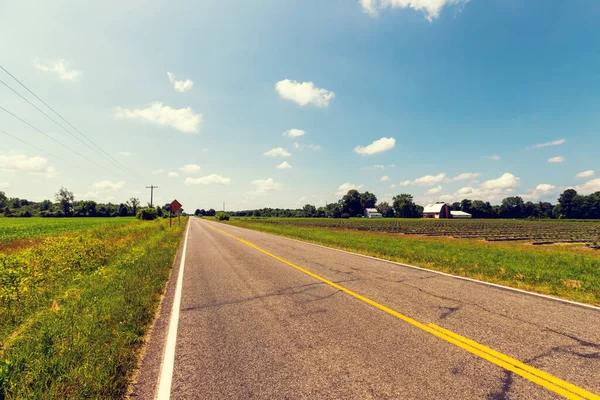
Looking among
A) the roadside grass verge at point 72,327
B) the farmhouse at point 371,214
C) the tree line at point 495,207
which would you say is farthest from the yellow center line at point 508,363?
the farmhouse at point 371,214

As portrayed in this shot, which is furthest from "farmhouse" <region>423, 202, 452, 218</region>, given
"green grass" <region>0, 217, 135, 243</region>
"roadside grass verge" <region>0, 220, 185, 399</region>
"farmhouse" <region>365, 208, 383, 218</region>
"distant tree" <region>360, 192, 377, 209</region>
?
"roadside grass verge" <region>0, 220, 185, 399</region>

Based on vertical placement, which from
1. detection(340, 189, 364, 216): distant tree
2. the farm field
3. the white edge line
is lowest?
the farm field

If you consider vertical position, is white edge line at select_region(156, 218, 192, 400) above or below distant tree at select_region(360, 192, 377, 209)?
below

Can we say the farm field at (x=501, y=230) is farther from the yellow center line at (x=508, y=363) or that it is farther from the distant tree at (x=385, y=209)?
the distant tree at (x=385, y=209)

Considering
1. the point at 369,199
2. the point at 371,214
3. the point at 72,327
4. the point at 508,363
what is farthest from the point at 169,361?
the point at 369,199

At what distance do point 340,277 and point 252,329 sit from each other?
4069 millimetres

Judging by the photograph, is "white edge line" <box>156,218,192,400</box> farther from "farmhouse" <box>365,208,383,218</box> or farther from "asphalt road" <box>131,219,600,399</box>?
"farmhouse" <box>365,208,383,218</box>

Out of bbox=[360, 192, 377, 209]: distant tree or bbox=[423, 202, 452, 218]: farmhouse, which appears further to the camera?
bbox=[360, 192, 377, 209]: distant tree

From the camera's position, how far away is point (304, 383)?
114 inches

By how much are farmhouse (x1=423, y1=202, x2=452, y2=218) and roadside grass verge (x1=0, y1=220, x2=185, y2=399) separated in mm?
136181

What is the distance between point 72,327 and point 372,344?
507 cm

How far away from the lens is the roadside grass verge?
9.47 ft

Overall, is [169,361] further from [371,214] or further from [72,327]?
[371,214]

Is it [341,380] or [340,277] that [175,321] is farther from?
[340,277]
